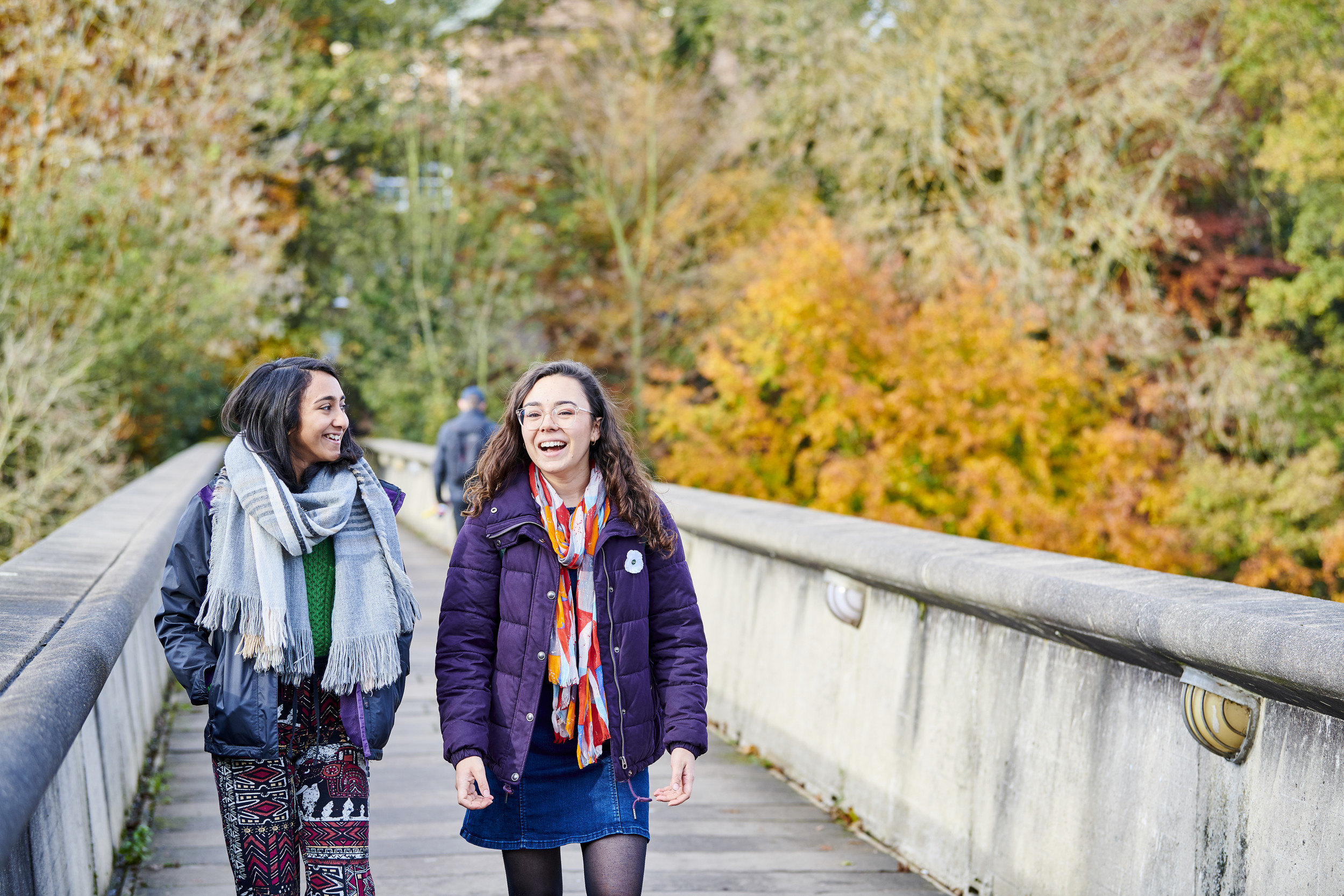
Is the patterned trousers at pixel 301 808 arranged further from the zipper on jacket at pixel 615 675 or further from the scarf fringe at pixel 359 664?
the zipper on jacket at pixel 615 675

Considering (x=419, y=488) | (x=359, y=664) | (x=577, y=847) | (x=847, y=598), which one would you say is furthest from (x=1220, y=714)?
(x=419, y=488)

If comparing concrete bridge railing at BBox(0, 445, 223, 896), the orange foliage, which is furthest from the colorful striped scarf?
the orange foliage

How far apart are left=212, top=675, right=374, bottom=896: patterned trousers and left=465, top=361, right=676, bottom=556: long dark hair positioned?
640 mm

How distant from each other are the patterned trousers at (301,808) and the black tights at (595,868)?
0.40 m

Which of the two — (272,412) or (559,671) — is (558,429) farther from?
(272,412)

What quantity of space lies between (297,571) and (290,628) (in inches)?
5.7

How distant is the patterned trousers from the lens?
10.3 ft

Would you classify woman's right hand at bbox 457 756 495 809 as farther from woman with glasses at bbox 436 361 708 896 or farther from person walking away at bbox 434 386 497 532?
person walking away at bbox 434 386 497 532

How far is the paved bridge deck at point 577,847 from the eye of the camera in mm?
4496

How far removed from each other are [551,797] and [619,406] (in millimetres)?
1002

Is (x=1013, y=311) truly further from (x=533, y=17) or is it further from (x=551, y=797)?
(x=533, y=17)

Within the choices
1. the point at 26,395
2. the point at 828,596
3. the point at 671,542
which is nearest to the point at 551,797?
the point at 671,542

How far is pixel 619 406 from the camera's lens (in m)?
3.47

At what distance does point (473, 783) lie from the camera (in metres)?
2.93
